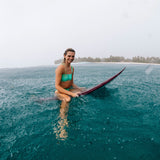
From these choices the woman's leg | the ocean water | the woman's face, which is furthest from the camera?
the woman's leg

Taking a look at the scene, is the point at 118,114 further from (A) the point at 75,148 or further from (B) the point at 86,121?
(A) the point at 75,148

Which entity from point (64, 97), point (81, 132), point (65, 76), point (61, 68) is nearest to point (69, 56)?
point (61, 68)

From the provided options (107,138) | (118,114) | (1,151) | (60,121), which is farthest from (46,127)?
(118,114)

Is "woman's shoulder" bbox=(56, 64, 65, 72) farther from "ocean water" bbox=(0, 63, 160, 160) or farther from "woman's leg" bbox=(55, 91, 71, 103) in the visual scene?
"ocean water" bbox=(0, 63, 160, 160)

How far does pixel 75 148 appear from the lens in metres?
2.39

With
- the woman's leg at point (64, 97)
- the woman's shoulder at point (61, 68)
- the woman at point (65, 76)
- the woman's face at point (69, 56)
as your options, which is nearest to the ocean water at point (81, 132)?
the woman's leg at point (64, 97)

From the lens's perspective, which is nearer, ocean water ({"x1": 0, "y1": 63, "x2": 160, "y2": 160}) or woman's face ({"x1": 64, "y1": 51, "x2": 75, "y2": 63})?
ocean water ({"x1": 0, "y1": 63, "x2": 160, "y2": 160})

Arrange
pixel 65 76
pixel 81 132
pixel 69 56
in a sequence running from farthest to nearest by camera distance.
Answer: pixel 65 76, pixel 69 56, pixel 81 132

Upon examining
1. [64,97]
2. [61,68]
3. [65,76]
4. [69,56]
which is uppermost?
[69,56]

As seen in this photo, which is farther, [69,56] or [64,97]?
[64,97]

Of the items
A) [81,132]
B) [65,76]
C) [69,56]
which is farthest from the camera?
[65,76]

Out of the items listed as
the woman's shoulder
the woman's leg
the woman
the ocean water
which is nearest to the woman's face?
the woman

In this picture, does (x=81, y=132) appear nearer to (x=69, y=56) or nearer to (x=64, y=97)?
(x=64, y=97)

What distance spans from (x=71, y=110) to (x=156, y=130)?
276 centimetres
